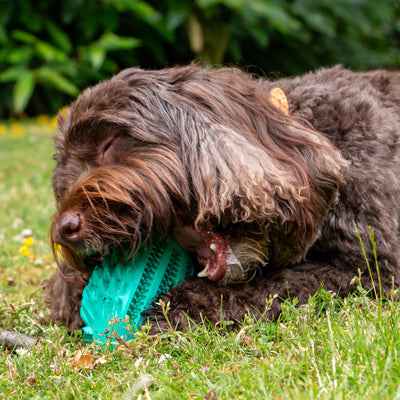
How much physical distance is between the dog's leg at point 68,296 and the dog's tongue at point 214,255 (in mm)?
685

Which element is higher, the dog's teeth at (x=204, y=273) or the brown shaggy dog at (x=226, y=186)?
the brown shaggy dog at (x=226, y=186)

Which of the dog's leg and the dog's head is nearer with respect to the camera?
the dog's head

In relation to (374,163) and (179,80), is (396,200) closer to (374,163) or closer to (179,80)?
(374,163)

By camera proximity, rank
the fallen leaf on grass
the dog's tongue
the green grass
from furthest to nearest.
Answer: the dog's tongue
the fallen leaf on grass
the green grass

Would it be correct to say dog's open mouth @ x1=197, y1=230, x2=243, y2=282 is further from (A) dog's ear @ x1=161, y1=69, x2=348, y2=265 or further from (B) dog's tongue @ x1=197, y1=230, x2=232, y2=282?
(A) dog's ear @ x1=161, y1=69, x2=348, y2=265

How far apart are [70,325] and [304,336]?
139 cm

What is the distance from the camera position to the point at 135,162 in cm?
285

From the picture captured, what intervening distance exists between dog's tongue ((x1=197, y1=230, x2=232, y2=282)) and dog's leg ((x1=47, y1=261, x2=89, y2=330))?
0.69 meters

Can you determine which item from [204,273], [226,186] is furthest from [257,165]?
[204,273]

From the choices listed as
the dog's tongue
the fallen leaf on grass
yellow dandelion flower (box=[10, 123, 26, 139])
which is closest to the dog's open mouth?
the dog's tongue

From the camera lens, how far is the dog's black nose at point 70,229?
276 cm

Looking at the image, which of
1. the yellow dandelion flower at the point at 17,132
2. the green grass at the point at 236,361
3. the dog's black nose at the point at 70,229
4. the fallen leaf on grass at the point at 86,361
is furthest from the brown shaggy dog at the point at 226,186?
the yellow dandelion flower at the point at 17,132

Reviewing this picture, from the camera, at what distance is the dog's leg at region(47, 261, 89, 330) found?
3.28 metres

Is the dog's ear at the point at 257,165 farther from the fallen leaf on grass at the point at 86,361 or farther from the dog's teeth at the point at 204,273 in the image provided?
the fallen leaf on grass at the point at 86,361
